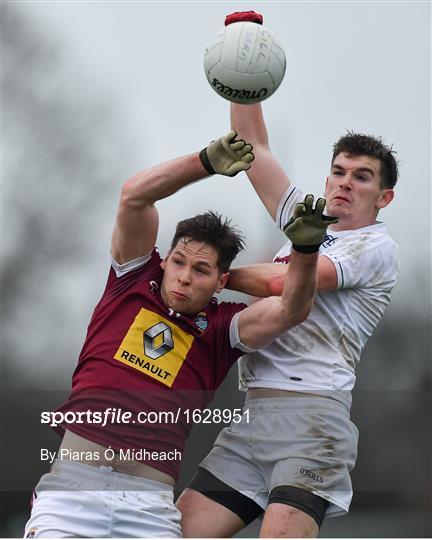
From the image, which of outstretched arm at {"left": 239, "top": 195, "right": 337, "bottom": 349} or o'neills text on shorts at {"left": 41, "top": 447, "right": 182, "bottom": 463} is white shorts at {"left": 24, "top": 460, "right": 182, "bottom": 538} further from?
outstretched arm at {"left": 239, "top": 195, "right": 337, "bottom": 349}

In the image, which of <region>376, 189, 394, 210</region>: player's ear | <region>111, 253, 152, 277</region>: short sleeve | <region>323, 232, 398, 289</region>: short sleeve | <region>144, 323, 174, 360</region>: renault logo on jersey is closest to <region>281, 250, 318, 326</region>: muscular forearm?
<region>323, 232, 398, 289</region>: short sleeve

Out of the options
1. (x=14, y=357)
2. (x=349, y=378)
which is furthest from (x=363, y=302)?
(x=14, y=357)

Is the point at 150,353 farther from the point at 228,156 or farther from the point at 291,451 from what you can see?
the point at 228,156

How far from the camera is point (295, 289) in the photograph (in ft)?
16.9

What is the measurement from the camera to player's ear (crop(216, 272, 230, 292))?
549 cm

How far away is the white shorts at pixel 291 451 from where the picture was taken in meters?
5.32

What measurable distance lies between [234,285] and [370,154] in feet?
3.38

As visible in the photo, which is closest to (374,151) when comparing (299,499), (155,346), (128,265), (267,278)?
(267,278)

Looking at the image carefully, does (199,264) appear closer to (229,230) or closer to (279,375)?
(229,230)

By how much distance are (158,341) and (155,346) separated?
30 millimetres

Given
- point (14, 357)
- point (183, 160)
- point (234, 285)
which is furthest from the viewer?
point (14, 357)

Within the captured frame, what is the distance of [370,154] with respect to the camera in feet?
19.1

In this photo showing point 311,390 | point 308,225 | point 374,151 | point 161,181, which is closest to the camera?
point 308,225

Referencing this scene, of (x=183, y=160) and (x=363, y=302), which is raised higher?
(x=183, y=160)
